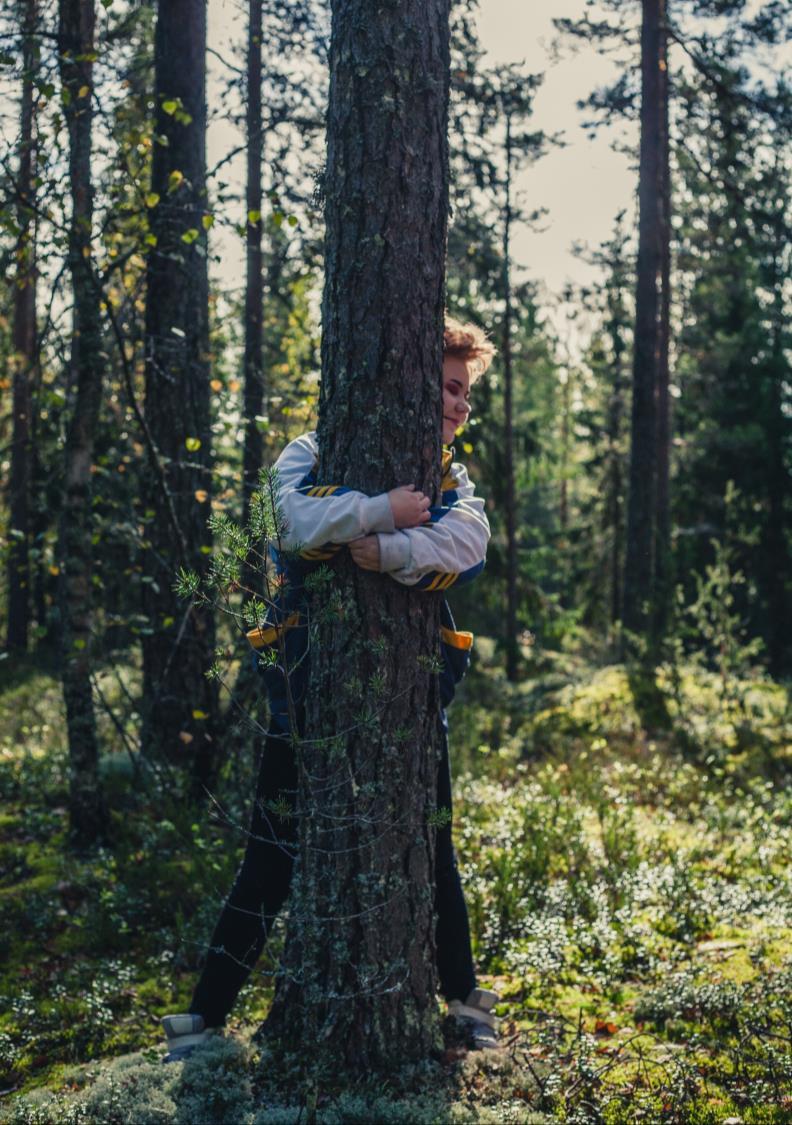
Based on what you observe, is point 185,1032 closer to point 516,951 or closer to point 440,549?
point 516,951

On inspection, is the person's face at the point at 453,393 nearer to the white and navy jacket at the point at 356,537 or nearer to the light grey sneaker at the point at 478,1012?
the white and navy jacket at the point at 356,537

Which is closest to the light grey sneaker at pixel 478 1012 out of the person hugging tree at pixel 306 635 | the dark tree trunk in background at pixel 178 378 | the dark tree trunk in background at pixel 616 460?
the person hugging tree at pixel 306 635

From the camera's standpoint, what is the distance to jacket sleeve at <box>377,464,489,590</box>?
120 inches

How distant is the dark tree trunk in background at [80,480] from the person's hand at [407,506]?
10.0ft

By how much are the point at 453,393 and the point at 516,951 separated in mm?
2581

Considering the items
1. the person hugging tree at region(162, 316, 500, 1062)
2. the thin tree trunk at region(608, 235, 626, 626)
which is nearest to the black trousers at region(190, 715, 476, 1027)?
the person hugging tree at region(162, 316, 500, 1062)

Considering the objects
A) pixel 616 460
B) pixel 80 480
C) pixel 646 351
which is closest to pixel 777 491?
pixel 616 460

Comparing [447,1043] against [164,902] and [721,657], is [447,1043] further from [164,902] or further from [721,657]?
[721,657]

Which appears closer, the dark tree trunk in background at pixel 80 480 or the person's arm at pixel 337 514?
the person's arm at pixel 337 514

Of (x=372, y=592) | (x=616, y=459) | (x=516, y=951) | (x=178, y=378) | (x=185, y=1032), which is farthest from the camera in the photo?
(x=616, y=459)

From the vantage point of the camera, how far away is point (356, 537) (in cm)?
303

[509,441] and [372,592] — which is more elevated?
[509,441]

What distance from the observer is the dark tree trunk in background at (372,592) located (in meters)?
3.11

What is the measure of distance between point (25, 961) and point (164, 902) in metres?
0.74
